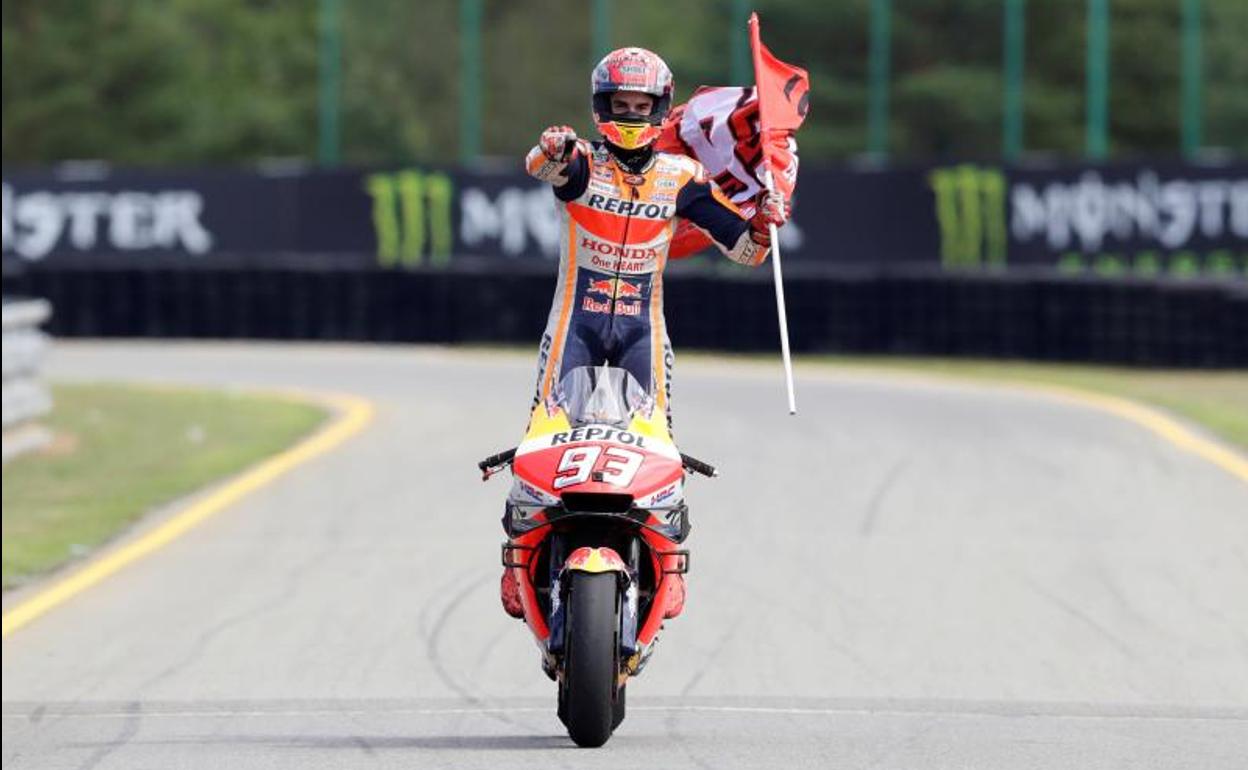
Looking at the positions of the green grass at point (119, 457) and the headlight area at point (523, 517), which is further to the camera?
the green grass at point (119, 457)

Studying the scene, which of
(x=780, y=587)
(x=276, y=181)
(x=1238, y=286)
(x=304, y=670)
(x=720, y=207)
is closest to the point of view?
(x=720, y=207)

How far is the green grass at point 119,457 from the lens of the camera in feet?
47.3

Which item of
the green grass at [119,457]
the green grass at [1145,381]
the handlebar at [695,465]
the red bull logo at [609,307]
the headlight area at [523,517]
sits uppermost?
the red bull logo at [609,307]

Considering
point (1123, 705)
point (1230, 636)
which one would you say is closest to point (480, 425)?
point (1230, 636)

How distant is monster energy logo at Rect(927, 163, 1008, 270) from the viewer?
2933 cm

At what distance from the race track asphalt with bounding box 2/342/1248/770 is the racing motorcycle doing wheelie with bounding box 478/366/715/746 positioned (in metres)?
0.29

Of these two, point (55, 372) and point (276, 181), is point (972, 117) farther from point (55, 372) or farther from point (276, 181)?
point (55, 372)

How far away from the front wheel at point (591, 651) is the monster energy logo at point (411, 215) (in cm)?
2322

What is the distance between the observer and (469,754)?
873cm

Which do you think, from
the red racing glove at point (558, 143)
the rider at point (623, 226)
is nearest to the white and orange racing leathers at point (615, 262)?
the rider at point (623, 226)

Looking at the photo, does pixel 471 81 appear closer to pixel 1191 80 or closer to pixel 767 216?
pixel 1191 80

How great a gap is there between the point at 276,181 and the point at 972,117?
20212 mm

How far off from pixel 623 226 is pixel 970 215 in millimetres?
21083

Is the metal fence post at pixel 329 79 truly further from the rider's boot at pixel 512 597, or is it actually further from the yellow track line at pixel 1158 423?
the rider's boot at pixel 512 597
